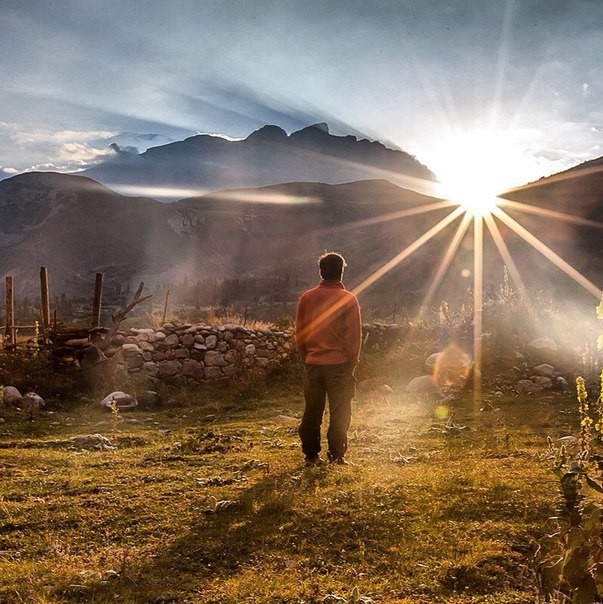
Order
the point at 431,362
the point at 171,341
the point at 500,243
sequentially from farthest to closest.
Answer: the point at 500,243 < the point at 171,341 < the point at 431,362

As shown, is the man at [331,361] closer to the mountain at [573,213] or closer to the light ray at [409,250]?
the mountain at [573,213]

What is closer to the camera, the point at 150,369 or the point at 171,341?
the point at 150,369

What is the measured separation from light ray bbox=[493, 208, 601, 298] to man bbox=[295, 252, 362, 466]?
48527mm

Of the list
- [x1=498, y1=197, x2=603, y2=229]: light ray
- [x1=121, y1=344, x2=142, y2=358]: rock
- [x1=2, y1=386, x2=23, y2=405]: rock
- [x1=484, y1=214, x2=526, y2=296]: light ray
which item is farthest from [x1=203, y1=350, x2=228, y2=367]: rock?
[x1=498, y1=197, x2=603, y2=229]: light ray

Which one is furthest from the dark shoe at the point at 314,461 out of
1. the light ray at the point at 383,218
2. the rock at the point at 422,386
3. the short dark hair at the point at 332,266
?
the light ray at the point at 383,218

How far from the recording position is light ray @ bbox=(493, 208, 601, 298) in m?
54.8

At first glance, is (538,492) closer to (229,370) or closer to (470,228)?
(229,370)

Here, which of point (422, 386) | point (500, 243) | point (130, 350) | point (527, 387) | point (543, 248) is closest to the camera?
point (527, 387)

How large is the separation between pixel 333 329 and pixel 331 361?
14.5 inches

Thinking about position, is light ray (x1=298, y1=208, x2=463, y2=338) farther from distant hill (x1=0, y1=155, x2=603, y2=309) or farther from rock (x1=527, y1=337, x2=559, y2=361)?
rock (x1=527, y1=337, x2=559, y2=361)

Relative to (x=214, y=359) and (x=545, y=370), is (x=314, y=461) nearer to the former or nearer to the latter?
(x=545, y=370)

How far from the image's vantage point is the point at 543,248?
66.2 meters

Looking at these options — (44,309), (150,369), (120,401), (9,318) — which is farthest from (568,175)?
(120,401)

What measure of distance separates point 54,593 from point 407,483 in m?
3.39
